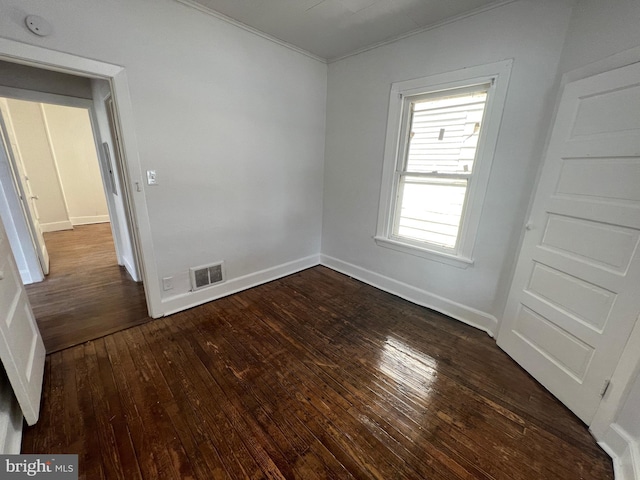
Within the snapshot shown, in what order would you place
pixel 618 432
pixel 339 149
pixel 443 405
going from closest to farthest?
1. pixel 618 432
2. pixel 443 405
3. pixel 339 149

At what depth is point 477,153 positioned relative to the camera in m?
2.18

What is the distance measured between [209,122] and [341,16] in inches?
58.8

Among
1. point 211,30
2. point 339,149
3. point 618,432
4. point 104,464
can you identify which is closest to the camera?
point 104,464

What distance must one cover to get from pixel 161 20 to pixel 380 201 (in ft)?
8.23

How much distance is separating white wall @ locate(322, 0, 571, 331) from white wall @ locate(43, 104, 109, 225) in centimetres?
540

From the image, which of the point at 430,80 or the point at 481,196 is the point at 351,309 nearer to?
the point at 481,196

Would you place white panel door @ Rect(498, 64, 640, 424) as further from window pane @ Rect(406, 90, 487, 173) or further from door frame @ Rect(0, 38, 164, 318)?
door frame @ Rect(0, 38, 164, 318)

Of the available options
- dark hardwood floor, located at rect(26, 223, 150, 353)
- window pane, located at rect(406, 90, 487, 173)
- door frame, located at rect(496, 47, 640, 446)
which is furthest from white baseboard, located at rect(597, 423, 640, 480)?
dark hardwood floor, located at rect(26, 223, 150, 353)

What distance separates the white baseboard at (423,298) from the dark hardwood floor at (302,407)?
114 mm

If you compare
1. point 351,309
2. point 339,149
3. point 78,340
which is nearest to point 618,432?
point 351,309

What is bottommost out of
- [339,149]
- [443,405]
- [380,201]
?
[443,405]

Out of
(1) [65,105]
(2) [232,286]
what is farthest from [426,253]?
(1) [65,105]

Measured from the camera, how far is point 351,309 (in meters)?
2.64

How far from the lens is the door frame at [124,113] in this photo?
152 centimetres
